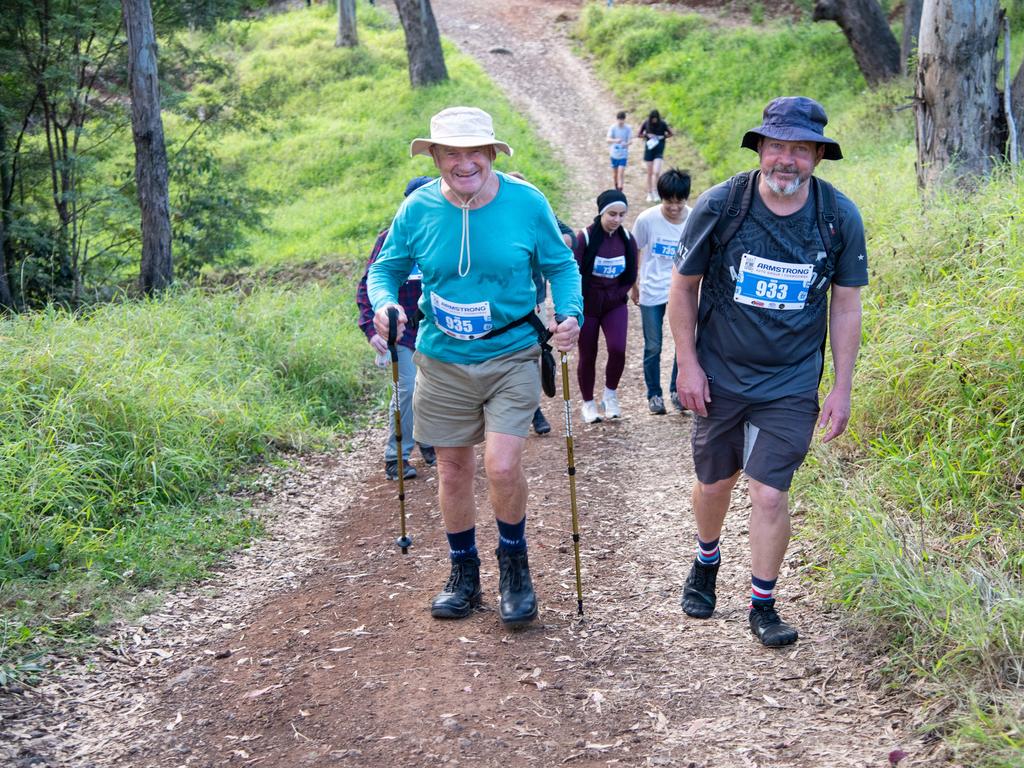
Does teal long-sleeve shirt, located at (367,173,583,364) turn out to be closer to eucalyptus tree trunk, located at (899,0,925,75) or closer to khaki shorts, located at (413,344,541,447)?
khaki shorts, located at (413,344,541,447)

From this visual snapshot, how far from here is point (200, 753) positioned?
3893 mm

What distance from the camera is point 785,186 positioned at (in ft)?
13.5

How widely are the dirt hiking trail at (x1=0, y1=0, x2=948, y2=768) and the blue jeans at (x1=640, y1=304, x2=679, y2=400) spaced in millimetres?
2023

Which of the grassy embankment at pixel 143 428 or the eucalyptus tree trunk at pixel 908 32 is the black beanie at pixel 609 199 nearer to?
the grassy embankment at pixel 143 428

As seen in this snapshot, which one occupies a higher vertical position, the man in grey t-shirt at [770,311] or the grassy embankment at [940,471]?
Answer: the man in grey t-shirt at [770,311]

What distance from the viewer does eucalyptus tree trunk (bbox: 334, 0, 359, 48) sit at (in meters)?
29.3

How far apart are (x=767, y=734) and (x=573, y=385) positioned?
6.32 meters

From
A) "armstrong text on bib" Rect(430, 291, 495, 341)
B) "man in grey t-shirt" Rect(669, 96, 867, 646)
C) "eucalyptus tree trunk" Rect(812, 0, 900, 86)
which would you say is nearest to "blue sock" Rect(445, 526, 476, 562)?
"armstrong text on bib" Rect(430, 291, 495, 341)

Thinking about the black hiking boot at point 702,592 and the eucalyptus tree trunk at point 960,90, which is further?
the eucalyptus tree trunk at point 960,90

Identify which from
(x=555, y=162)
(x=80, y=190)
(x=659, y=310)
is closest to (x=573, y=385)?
(x=659, y=310)

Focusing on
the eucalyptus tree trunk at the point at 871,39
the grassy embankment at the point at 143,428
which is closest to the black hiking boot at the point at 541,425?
the grassy embankment at the point at 143,428

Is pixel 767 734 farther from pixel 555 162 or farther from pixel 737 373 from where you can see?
pixel 555 162

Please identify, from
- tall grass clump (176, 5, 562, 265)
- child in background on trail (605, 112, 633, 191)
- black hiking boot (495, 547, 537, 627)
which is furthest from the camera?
child in background on trail (605, 112, 633, 191)

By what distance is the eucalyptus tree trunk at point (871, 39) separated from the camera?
1875 centimetres
